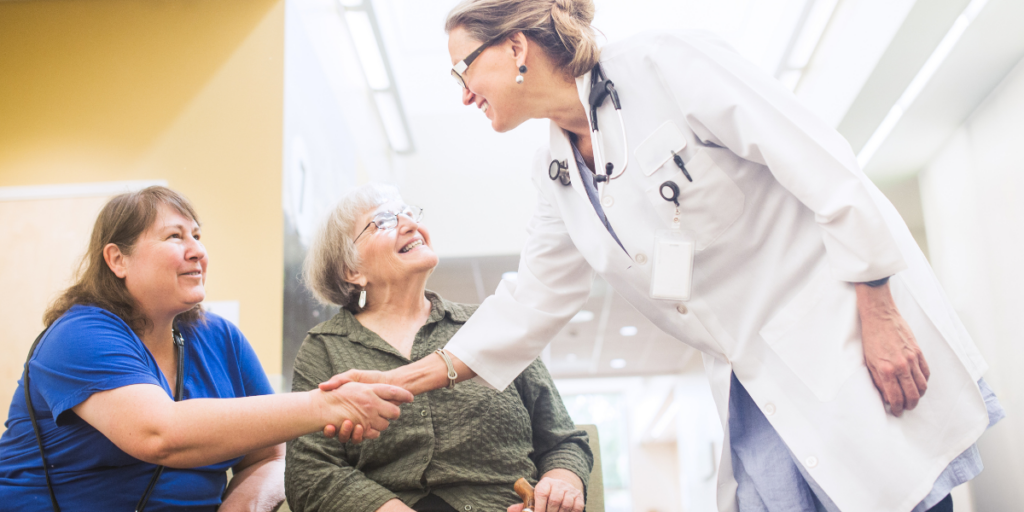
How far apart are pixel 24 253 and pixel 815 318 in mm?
3171

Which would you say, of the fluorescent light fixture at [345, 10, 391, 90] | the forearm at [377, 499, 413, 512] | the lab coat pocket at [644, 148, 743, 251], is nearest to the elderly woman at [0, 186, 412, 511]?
the forearm at [377, 499, 413, 512]

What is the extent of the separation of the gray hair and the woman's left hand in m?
0.77

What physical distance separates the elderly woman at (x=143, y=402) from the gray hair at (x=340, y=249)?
14.2 inches

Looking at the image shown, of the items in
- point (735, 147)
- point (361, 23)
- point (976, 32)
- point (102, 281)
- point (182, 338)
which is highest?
point (361, 23)

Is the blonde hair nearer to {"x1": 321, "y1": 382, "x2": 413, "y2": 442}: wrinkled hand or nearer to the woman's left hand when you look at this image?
{"x1": 321, "y1": 382, "x2": 413, "y2": 442}: wrinkled hand

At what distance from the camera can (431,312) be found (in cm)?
194

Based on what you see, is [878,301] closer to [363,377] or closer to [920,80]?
[363,377]

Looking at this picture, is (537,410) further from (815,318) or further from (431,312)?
(815,318)

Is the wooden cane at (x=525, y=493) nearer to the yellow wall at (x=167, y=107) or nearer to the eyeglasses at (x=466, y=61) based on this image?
the eyeglasses at (x=466, y=61)

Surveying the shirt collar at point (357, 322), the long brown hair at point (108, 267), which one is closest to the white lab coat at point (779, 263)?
the shirt collar at point (357, 322)

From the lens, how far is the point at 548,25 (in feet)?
4.90

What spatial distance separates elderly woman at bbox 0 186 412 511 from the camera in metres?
1.36

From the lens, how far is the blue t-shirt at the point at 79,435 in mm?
1382

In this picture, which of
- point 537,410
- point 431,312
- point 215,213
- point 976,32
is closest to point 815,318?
point 537,410
